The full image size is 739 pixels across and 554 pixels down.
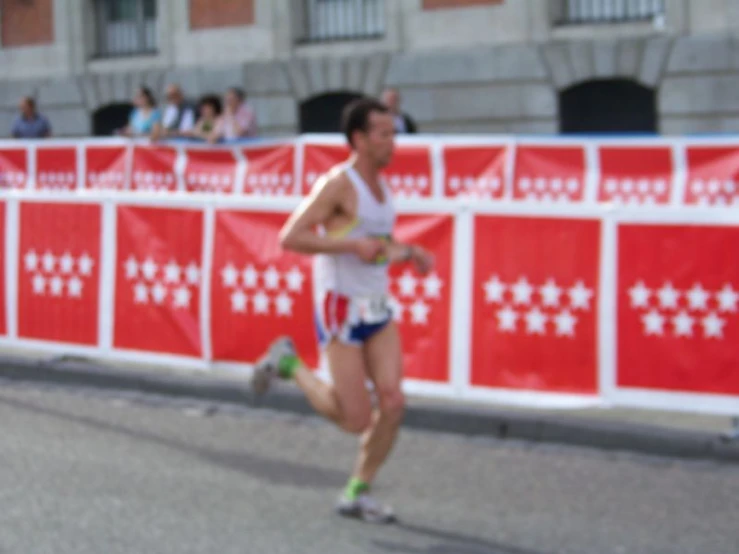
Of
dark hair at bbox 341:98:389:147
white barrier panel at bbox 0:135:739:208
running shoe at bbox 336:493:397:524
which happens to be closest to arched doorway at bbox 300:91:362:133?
white barrier panel at bbox 0:135:739:208

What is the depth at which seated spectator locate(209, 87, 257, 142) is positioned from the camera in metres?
18.4

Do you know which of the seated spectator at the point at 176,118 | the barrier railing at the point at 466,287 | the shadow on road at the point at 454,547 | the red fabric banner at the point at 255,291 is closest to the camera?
the shadow on road at the point at 454,547

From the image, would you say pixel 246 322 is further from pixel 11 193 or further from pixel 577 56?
pixel 577 56

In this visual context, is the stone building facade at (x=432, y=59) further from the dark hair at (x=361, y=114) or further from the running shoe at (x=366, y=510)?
the running shoe at (x=366, y=510)

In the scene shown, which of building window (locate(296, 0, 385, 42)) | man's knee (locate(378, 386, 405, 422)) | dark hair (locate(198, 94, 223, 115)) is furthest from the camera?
building window (locate(296, 0, 385, 42))

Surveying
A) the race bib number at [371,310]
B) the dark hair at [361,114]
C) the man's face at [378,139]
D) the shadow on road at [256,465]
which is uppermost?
the dark hair at [361,114]

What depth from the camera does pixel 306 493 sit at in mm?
7785

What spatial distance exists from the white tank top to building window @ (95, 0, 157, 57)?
18686 millimetres

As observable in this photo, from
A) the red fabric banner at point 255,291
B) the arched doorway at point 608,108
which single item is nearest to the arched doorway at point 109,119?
the arched doorway at point 608,108

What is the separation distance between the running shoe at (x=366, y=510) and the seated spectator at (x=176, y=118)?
11.8m

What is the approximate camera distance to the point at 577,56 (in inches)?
812

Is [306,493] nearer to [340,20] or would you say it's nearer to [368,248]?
[368,248]

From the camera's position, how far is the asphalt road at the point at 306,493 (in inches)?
268

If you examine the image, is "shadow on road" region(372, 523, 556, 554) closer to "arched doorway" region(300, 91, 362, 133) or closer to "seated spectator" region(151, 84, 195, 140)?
"seated spectator" region(151, 84, 195, 140)
